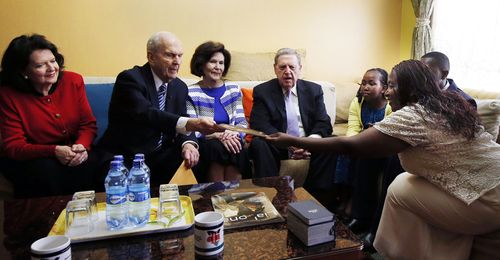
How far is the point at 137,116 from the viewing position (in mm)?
1871

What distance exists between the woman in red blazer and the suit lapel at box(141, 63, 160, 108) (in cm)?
45

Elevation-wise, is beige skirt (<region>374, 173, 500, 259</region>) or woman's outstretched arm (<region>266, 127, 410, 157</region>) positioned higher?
woman's outstretched arm (<region>266, 127, 410, 157</region>)

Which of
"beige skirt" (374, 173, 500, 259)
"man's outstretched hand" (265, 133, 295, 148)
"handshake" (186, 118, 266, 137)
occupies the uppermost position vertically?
"handshake" (186, 118, 266, 137)

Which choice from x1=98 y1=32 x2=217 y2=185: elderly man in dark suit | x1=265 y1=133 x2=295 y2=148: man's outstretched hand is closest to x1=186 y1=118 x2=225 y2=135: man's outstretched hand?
x1=98 y1=32 x2=217 y2=185: elderly man in dark suit

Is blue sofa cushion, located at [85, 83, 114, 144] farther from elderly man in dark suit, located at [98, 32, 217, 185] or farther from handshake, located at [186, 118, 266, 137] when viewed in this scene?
handshake, located at [186, 118, 266, 137]

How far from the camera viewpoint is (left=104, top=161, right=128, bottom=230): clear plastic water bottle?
46.2 inches

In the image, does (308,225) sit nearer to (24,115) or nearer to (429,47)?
(24,115)

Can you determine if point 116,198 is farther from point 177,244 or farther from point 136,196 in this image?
point 177,244

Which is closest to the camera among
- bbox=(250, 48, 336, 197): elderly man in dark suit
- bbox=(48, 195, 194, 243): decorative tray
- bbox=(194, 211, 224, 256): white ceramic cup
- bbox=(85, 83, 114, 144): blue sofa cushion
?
bbox=(194, 211, 224, 256): white ceramic cup

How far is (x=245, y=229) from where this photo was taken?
1.22m

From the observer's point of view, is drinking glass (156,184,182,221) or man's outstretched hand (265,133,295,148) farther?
man's outstretched hand (265,133,295,148)

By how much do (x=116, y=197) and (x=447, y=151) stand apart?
120cm

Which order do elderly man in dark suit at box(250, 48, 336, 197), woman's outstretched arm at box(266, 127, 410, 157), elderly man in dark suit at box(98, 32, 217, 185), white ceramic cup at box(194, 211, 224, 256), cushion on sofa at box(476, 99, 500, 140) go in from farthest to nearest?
elderly man in dark suit at box(250, 48, 336, 197)
cushion on sofa at box(476, 99, 500, 140)
elderly man in dark suit at box(98, 32, 217, 185)
woman's outstretched arm at box(266, 127, 410, 157)
white ceramic cup at box(194, 211, 224, 256)

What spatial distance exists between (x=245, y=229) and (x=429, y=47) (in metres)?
2.77
